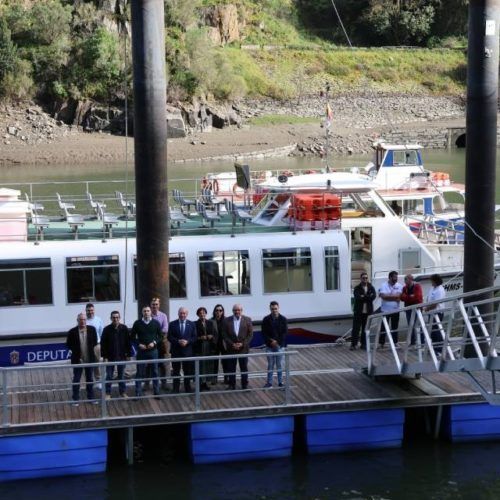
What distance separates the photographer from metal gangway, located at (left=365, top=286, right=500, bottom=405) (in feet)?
50.9

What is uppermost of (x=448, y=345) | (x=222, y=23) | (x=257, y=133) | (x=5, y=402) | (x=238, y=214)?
(x=222, y=23)

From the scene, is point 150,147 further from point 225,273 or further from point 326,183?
point 326,183

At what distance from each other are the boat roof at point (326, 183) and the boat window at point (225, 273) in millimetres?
2970

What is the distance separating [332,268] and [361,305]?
186 cm

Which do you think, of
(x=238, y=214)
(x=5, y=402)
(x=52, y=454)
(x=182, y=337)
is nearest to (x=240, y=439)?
(x=182, y=337)

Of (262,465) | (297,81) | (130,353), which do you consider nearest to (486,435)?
(262,465)

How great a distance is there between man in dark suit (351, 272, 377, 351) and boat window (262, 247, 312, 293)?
1.65 m

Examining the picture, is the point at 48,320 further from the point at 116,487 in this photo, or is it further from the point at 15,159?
the point at 15,159

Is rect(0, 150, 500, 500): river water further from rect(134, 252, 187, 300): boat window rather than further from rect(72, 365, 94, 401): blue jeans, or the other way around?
rect(134, 252, 187, 300): boat window

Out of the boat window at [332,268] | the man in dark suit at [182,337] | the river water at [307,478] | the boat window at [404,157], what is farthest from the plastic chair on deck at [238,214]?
the boat window at [404,157]

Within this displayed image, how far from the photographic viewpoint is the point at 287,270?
2181cm

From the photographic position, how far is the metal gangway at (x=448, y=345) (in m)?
15.5

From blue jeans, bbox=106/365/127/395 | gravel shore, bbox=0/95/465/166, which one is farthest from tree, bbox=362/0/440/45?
blue jeans, bbox=106/365/127/395

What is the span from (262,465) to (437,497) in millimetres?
2831
